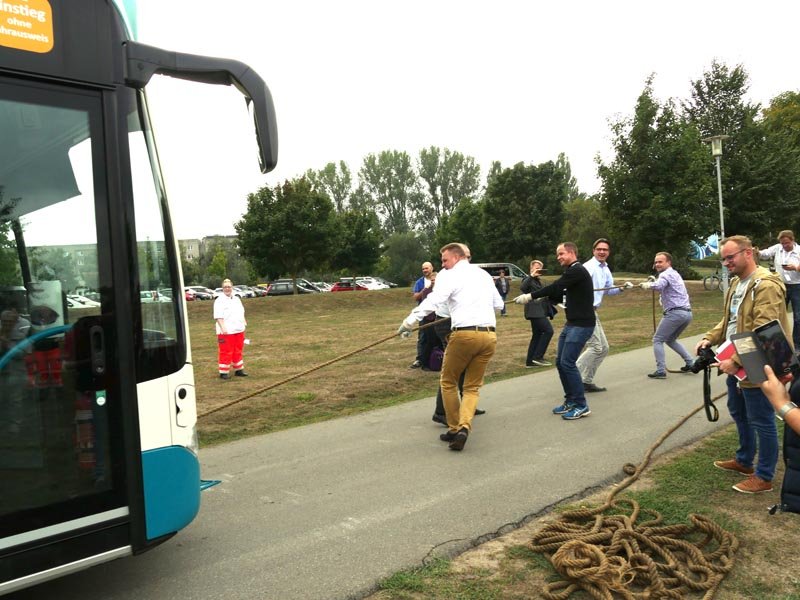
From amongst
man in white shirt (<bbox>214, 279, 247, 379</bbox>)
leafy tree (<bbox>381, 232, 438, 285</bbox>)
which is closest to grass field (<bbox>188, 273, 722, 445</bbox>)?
man in white shirt (<bbox>214, 279, 247, 379</bbox>)

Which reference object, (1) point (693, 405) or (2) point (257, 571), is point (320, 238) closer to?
(1) point (693, 405)

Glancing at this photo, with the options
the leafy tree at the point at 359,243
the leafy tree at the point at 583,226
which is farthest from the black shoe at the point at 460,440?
the leafy tree at the point at 583,226

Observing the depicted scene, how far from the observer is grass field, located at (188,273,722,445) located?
8.05m

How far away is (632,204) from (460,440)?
2279cm

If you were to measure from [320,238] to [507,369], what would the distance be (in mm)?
28199

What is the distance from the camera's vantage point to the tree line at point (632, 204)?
25.5 metres

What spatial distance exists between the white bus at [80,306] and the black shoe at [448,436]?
125 inches

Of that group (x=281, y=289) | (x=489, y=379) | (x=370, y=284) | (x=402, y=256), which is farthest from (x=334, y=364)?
(x=402, y=256)

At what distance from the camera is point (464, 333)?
19.3ft

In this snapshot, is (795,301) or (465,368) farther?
(795,301)

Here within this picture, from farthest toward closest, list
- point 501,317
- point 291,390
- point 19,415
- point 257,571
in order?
point 501,317, point 291,390, point 257,571, point 19,415

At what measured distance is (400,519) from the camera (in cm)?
433

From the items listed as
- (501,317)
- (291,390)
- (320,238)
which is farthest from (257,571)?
(320,238)

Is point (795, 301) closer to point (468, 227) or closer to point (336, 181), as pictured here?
point (468, 227)
